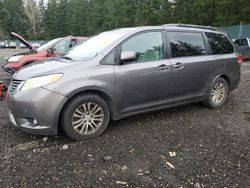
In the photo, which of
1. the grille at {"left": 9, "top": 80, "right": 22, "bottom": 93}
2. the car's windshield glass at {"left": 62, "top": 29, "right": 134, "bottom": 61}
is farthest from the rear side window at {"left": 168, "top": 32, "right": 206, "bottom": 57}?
the grille at {"left": 9, "top": 80, "right": 22, "bottom": 93}

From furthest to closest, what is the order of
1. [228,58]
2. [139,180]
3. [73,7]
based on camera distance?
[73,7] < [228,58] < [139,180]

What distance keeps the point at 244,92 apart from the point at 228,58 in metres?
1.89

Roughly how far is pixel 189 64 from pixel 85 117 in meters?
2.25

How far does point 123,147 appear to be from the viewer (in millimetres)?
4312

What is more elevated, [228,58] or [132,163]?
[228,58]

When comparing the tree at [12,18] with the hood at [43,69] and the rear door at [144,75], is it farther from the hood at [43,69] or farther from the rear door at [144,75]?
the rear door at [144,75]

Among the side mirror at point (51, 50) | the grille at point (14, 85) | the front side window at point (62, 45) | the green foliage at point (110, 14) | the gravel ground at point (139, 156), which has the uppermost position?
the green foliage at point (110, 14)

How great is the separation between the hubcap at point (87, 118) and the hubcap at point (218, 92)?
274cm

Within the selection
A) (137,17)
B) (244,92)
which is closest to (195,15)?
(137,17)

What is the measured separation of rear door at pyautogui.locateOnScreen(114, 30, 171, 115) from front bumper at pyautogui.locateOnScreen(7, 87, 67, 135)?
3.38 ft

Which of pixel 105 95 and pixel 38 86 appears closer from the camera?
pixel 38 86

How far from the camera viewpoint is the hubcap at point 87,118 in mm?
4438

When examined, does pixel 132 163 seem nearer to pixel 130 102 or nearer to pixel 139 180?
pixel 139 180

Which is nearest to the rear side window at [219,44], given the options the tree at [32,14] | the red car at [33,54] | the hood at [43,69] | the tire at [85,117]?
the tire at [85,117]
